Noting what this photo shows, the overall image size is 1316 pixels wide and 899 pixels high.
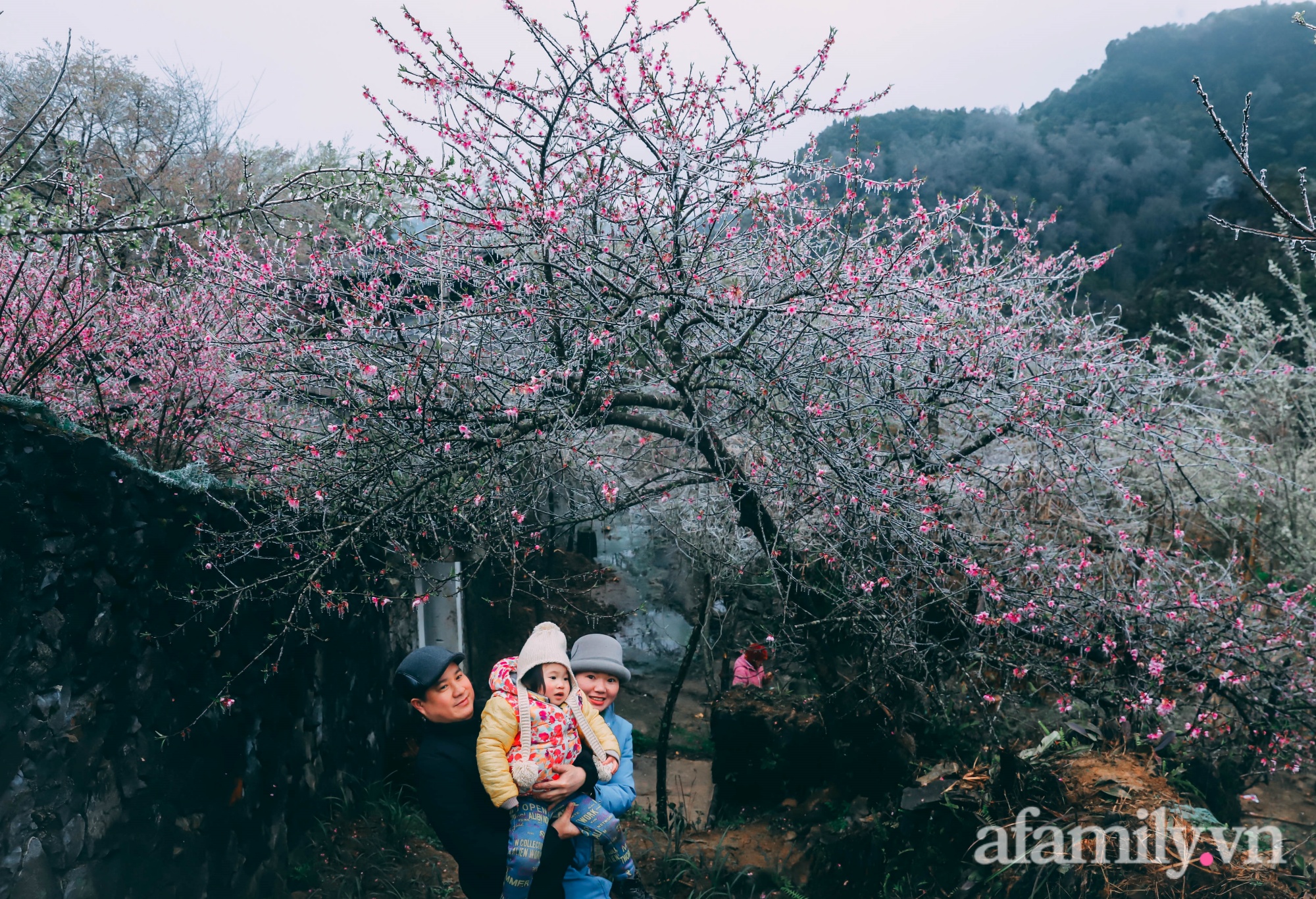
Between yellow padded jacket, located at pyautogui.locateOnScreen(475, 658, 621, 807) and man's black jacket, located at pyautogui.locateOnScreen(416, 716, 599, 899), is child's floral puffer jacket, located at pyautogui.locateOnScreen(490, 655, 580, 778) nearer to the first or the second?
yellow padded jacket, located at pyautogui.locateOnScreen(475, 658, 621, 807)

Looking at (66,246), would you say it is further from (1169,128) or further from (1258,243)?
(1169,128)

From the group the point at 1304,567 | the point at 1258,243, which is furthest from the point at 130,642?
the point at 1258,243

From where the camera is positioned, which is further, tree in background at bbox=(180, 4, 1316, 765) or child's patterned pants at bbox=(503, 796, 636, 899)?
tree in background at bbox=(180, 4, 1316, 765)

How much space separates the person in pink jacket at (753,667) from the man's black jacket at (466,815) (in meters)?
3.70

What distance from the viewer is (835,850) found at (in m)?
4.18

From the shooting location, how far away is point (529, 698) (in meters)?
2.15

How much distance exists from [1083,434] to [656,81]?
305 centimetres

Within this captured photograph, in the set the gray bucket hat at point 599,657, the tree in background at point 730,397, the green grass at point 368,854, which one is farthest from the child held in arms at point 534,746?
the green grass at point 368,854

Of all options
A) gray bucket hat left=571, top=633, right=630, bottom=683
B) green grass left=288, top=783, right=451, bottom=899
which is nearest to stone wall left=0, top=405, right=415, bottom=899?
green grass left=288, top=783, right=451, bottom=899

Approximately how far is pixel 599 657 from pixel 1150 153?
3086cm

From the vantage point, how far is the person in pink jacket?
19.1 feet

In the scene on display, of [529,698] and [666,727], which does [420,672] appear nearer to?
[529,698]

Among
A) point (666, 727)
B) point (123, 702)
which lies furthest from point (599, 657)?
point (666, 727)

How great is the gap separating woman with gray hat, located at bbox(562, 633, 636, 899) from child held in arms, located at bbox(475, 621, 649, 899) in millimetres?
72
